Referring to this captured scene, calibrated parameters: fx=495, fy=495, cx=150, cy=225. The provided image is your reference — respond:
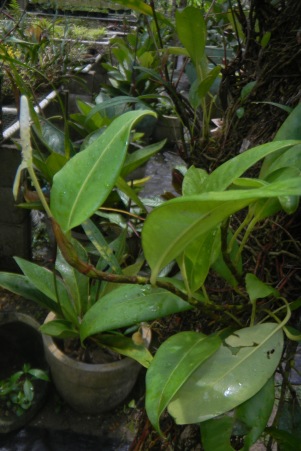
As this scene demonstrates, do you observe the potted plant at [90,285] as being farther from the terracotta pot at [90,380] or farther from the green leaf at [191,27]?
the green leaf at [191,27]

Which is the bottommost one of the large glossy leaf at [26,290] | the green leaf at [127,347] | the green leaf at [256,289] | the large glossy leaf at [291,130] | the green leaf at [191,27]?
the green leaf at [127,347]

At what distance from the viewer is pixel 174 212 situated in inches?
20.8

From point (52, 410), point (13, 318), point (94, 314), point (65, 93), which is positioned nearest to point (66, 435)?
point (52, 410)

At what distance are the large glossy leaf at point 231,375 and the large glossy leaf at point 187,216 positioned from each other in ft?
0.75

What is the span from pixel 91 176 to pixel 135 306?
0.31 metres

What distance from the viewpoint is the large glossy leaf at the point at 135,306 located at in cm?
84

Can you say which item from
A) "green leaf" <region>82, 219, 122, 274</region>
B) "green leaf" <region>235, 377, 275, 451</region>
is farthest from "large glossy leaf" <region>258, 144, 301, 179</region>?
"green leaf" <region>82, 219, 122, 274</region>

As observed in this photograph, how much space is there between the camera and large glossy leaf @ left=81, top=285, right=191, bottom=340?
839 millimetres

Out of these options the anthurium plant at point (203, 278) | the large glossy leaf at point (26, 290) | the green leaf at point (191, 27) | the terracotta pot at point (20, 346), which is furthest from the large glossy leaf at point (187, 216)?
the terracotta pot at point (20, 346)

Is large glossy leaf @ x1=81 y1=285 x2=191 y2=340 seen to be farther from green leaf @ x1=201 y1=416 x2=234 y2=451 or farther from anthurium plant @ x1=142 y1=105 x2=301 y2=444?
green leaf @ x1=201 y1=416 x2=234 y2=451

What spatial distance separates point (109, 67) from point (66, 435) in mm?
2195

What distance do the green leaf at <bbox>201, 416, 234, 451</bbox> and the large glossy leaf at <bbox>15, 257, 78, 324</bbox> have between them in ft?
2.08

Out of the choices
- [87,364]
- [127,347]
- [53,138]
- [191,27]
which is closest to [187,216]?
[191,27]

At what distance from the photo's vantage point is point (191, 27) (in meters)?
0.98
